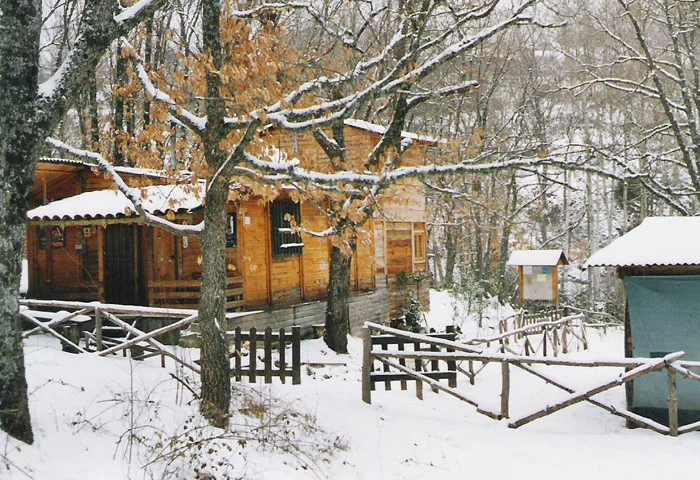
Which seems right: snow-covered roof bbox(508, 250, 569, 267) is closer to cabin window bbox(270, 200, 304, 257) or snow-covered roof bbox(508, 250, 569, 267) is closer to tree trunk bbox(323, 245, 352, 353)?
cabin window bbox(270, 200, 304, 257)

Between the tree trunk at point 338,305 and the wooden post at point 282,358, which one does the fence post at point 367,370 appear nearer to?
the wooden post at point 282,358

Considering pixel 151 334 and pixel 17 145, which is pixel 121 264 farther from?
pixel 17 145

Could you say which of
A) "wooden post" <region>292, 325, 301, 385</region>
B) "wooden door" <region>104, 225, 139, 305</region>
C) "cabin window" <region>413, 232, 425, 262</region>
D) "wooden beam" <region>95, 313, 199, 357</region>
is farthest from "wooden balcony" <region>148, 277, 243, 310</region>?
"cabin window" <region>413, 232, 425, 262</region>

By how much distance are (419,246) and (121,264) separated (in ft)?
41.6

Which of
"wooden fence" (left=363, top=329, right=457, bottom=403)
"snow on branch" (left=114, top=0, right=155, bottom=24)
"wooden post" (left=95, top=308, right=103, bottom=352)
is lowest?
"wooden fence" (left=363, top=329, right=457, bottom=403)

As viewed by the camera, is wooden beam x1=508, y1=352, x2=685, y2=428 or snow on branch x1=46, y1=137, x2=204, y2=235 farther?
wooden beam x1=508, y1=352, x2=685, y2=428

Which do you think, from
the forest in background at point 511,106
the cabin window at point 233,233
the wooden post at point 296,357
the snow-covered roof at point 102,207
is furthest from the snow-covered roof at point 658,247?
the cabin window at point 233,233

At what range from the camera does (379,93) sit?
7.50 m

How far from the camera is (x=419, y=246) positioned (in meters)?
25.8

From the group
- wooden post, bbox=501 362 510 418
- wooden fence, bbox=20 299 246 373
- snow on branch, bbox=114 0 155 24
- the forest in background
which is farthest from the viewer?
the forest in background

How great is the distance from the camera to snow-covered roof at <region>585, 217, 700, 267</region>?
10.0 m

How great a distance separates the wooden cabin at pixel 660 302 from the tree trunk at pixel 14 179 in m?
8.66

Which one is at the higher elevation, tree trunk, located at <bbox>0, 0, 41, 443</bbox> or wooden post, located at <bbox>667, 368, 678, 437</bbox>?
tree trunk, located at <bbox>0, 0, 41, 443</bbox>

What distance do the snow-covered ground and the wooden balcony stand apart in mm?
4558
